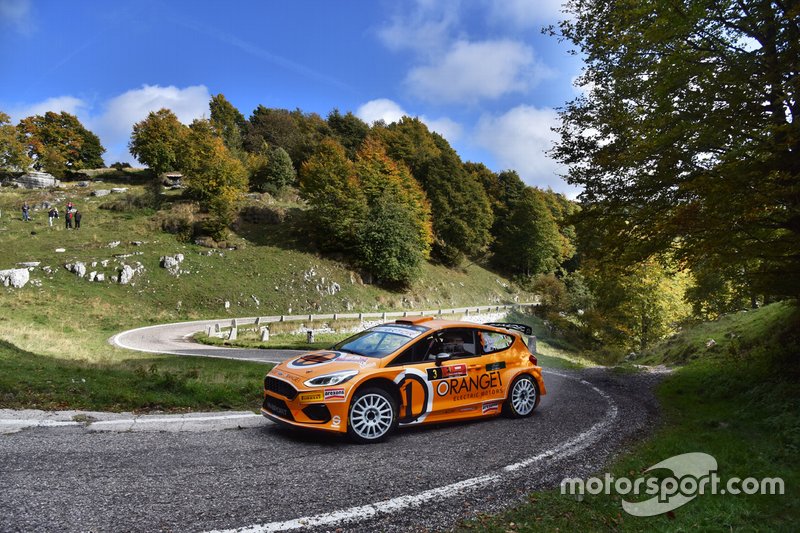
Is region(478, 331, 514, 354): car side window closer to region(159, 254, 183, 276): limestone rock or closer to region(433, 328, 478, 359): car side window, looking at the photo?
region(433, 328, 478, 359): car side window

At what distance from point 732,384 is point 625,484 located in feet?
24.3

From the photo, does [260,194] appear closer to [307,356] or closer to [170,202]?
[170,202]

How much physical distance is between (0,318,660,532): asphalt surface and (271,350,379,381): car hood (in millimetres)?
872

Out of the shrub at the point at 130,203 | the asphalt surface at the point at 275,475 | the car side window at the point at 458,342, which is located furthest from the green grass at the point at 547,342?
the shrub at the point at 130,203

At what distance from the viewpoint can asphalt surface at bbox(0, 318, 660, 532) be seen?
3.74m

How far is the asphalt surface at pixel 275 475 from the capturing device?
374 cm

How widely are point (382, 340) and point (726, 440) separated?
5.49m

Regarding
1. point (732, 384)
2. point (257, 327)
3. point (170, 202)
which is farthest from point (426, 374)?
point (170, 202)

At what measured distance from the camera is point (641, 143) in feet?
28.6

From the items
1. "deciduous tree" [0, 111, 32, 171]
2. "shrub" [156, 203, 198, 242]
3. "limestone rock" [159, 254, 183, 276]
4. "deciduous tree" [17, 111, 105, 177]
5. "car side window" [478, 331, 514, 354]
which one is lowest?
"car side window" [478, 331, 514, 354]

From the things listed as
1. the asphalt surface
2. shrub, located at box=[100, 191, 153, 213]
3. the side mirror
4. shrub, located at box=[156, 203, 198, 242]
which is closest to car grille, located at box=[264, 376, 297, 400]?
the asphalt surface

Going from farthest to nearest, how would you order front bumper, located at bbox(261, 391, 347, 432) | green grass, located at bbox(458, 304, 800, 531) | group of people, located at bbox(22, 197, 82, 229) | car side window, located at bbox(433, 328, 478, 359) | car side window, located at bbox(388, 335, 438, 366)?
group of people, located at bbox(22, 197, 82, 229) < car side window, located at bbox(433, 328, 478, 359) < car side window, located at bbox(388, 335, 438, 366) < front bumper, located at bbox(261, 391, 347, 432) < green grass, located at bbox(458, 304, 800, 531)

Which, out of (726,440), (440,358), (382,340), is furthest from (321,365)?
(726,440)

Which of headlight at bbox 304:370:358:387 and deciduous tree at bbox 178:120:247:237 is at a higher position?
deciduous tree at bbox 178:120:247:237
